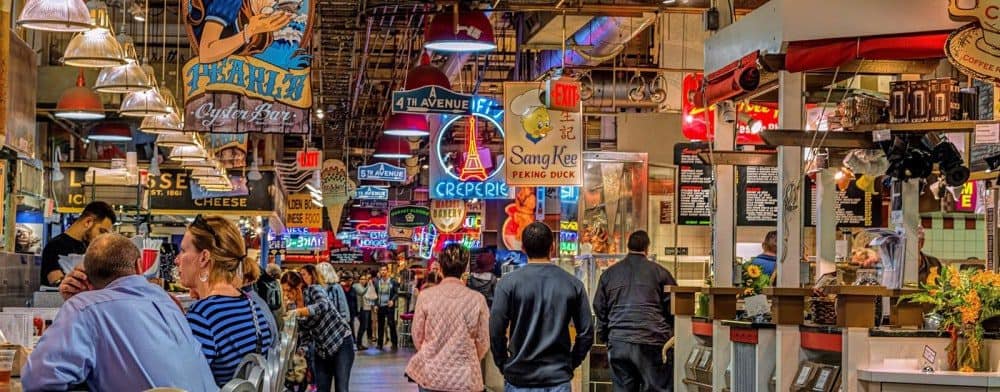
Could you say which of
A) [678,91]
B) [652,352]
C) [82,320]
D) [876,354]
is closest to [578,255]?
[678,91]

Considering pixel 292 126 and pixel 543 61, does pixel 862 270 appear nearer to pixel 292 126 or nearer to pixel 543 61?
pixel 292 126

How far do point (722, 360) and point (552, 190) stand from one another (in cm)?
1071

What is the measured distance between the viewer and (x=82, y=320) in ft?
14.6

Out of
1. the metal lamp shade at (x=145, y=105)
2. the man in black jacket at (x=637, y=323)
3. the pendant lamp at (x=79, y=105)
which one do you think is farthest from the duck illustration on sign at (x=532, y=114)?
the pendant lamp at (x=79, y=105)

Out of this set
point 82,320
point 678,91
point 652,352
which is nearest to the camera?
point 82,320

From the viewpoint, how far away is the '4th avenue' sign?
1603 centimetres

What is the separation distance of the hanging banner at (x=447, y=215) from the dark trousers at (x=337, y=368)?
1540cm

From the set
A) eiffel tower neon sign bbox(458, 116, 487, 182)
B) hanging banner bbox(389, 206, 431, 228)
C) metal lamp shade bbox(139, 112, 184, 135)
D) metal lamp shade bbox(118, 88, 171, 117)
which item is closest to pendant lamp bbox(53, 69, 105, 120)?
metal lamp shade bbox(139, 112, 184, 135)

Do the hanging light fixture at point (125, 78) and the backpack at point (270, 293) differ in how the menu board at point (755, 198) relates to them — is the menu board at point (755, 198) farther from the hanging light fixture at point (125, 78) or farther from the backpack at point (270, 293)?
the hanging light fixture at point (125, 78)

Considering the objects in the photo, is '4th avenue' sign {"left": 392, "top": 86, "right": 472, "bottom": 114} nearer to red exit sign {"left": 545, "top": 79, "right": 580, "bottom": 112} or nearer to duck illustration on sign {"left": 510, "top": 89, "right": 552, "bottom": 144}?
duck illustration on sign {"left": 510, "top": 89, "right": 552, "bottom": 144}

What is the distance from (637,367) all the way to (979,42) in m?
4.73

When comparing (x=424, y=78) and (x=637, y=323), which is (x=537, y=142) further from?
(x=637, y=323)

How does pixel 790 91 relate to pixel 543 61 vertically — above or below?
below

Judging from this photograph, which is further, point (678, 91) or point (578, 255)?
point (678, 91)
